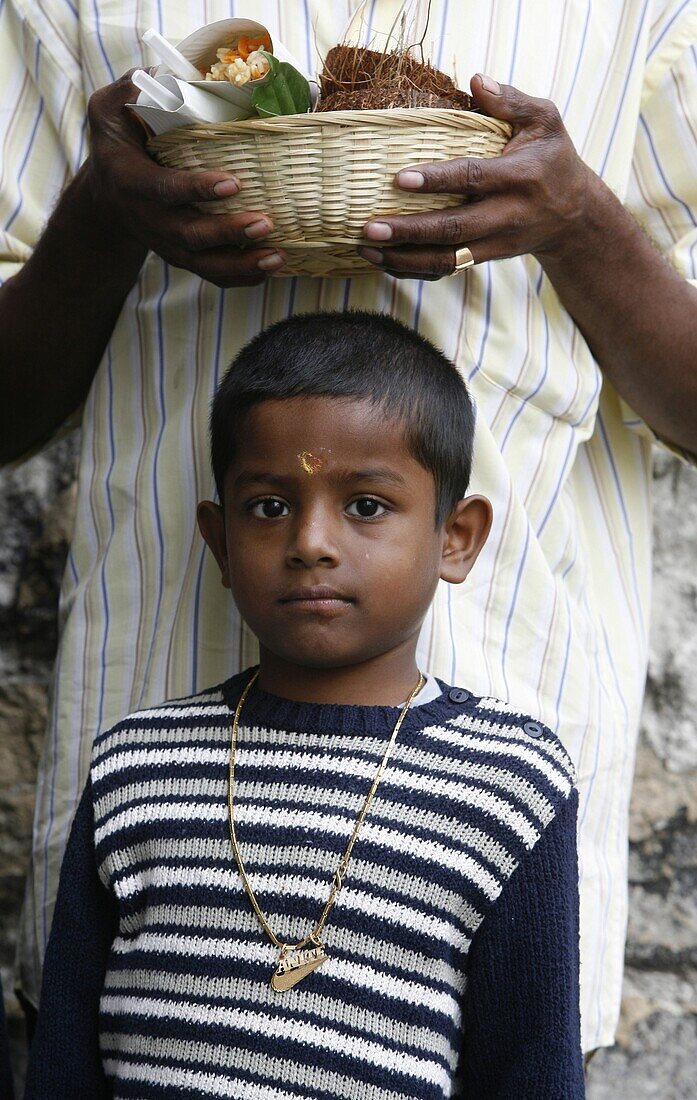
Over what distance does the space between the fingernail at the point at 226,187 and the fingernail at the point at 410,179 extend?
158 mm

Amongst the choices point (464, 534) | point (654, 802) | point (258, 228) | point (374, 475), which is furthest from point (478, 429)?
point (654, 802)

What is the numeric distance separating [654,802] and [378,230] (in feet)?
4.18

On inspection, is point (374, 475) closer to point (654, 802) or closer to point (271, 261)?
point (271, 261)

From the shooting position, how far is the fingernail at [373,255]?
46.4 inches

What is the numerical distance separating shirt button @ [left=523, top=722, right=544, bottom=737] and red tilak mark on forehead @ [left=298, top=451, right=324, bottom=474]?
0.34 meters

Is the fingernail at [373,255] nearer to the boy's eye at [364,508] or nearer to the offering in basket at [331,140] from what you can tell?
the offering in basket at [331,140]

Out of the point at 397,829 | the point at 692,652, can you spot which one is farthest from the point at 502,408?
the point at 692,652

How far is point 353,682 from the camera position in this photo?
123 cm

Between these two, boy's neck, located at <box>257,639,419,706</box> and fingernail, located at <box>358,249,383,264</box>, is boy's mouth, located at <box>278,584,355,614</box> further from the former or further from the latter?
fingernail, located at <box>358,249,383,264</box>

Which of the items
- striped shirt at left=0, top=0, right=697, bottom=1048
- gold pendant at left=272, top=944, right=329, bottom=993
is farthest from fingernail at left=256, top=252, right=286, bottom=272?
gold pendant at left=272, top=944, right=329, bottom=993

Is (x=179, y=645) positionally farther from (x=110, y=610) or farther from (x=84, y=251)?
(x=84, y=251)

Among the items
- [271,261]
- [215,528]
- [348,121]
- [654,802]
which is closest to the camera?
[348,121]

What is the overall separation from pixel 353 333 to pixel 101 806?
1.84 feet

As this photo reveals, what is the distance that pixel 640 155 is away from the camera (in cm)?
164
